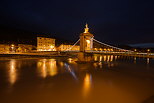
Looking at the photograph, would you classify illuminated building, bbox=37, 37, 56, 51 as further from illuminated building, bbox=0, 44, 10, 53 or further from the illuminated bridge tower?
the illuminated bridge tower

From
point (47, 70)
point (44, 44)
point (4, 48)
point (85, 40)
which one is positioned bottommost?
point (47, 70)

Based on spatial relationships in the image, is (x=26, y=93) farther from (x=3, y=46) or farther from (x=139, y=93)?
(x=3, y=46)

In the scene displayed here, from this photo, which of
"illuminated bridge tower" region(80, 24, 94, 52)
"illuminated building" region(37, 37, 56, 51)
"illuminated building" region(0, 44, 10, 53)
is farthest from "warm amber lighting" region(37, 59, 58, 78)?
"illuminated building" region(37, 37, 56, 51)

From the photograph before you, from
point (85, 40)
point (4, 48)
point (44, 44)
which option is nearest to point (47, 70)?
point (85, 40)

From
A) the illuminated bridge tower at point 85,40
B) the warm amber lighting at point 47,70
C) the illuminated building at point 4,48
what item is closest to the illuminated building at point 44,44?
the illuminated building at point 4,48

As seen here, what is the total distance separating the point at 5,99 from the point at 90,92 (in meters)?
6.69

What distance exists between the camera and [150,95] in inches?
353

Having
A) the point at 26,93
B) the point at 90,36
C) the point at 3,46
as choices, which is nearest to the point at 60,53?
the point at 90,36

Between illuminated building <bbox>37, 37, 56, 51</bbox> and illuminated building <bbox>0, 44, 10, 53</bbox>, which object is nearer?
illuminated building <bbox>0, 44, 10, 53</bbox>

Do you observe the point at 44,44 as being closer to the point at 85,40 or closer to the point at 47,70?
the point at 85,40

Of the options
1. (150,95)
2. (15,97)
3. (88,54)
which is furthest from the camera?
(88,54)

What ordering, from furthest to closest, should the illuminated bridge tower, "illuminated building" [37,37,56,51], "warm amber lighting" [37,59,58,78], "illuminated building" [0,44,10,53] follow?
"illuminated building" [37,37,56,51] < "illuminated building" [0,44,10,53] < the illuminated bridge tower < "warm amber lighting" [37,59,58,78]

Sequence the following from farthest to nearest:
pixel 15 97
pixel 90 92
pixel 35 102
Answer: pixel 90 92 < pixel 15 97 < pixel 35 102

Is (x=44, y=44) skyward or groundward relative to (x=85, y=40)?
skyward
